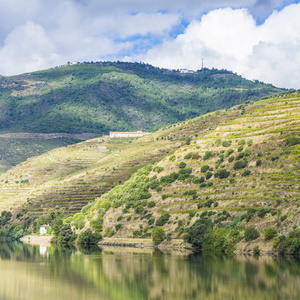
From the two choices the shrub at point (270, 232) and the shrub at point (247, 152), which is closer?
the shrub at point (270, 232)

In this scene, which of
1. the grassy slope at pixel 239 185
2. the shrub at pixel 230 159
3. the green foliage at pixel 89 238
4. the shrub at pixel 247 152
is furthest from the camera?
the green foliage at pixel 89 238

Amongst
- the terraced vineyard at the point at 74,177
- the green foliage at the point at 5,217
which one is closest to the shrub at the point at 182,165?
the terraced vineyard at the point at 74,177

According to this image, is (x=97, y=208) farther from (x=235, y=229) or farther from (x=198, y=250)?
(x=235, y=229)

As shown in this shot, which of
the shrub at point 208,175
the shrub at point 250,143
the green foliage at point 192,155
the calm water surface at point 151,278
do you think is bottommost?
the calm water surface at point 151,278

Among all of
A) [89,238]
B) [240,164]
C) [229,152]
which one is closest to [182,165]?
[229,152]

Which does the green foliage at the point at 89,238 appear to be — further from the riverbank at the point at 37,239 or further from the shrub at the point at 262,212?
the shrub at the point at 262,212

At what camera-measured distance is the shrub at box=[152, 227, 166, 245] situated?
97500 millimetres

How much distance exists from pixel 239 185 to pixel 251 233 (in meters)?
15.6

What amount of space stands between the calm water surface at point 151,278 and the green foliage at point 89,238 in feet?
86.7

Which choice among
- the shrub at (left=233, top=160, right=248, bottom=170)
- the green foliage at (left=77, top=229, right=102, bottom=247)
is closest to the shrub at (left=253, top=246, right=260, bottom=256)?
the shrub at (left=233, top=160, right=248, bottom=170)

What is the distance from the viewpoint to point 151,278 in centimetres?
6322

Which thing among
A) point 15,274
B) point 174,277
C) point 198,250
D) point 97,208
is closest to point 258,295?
point 174,277

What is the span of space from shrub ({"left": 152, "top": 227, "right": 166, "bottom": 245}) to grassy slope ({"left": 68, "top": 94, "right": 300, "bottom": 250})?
160 cm

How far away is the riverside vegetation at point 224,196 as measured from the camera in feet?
274
